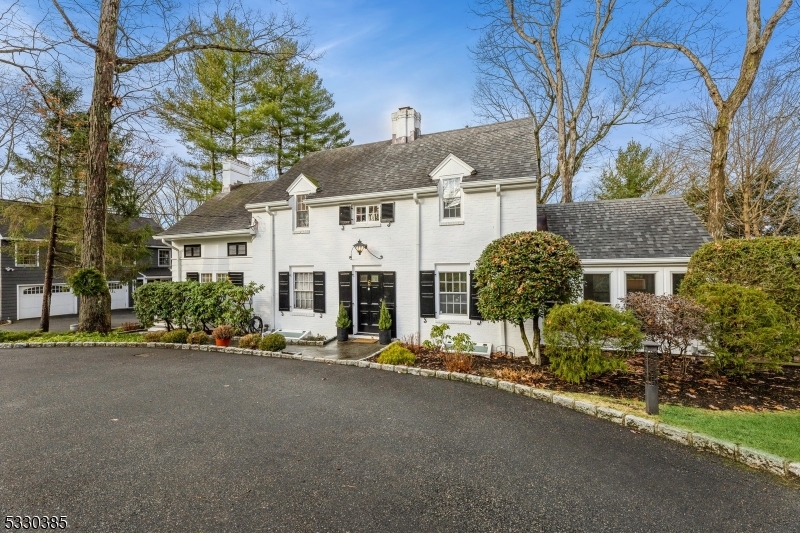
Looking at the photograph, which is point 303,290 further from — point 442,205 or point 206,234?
point 442,205

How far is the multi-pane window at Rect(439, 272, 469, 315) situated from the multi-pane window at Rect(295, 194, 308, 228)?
5.27 metres

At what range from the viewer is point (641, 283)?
32.0 feet

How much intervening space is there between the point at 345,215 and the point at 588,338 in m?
7.89

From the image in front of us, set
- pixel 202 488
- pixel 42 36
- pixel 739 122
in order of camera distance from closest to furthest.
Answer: pixel 202 488
pixel 42 36
pixel 739 122

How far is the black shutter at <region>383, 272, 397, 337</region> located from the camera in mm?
10953

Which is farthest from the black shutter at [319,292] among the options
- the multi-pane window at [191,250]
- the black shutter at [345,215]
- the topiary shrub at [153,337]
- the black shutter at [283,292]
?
the multi-pane window at [191,250]

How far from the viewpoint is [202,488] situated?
343 centimetres

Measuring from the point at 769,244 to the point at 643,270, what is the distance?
2.56 metres

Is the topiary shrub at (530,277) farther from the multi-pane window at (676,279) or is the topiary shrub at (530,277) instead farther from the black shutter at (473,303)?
the multi-pane window at (676,279)

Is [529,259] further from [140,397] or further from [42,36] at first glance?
[42,36]

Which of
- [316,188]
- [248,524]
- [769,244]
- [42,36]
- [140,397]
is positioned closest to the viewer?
[248,524]

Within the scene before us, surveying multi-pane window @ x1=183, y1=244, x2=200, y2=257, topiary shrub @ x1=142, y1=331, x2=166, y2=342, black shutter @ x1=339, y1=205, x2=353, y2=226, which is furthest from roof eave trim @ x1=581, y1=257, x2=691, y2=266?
multi-pane window @ x1=183, y1=244, x2=200, y2=257

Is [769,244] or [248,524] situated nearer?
[248,524]

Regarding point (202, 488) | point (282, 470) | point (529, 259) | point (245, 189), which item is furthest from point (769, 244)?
point (245, 189)
